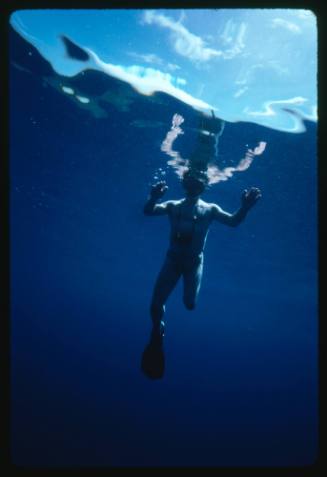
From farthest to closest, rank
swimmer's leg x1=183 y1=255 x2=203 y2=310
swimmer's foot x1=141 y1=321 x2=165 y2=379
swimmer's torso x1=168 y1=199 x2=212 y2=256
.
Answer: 1. swimmer's leg x1=183 y1=255 x2=203 y2=310
2. swimmer's torso x1=168 y1=199 x2=212 y2=256
3. swimmer's foot x1=141 y1=321 x2=165 y2=379

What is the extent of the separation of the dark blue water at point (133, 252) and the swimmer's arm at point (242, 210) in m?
3.43

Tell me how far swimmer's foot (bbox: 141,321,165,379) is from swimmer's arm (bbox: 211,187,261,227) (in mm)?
2795

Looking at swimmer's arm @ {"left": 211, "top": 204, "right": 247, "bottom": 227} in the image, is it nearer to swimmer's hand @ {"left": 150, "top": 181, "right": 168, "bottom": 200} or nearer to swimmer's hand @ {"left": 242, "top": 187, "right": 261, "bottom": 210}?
swimmer's hand @ {"left": 242, "top": 187, "right": 261, "bottom": 210}

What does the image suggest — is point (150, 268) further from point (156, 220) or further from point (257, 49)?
point (257, 49)

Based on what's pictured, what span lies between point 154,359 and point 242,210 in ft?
11.3

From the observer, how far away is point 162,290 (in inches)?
289

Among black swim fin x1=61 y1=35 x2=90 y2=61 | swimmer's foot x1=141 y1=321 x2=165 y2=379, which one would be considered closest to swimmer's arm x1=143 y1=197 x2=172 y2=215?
swimmer's foot x1=141 y1=321 x2=165 y2=379

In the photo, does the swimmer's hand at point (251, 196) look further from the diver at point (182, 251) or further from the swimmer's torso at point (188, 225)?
the swimmer's torso at point (188, 225)

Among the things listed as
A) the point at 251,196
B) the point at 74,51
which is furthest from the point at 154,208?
the point at 74,51

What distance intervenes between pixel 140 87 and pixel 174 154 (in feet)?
12.6

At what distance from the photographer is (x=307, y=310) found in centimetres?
4612

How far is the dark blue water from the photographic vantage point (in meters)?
13.0

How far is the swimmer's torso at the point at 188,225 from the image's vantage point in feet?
24.6

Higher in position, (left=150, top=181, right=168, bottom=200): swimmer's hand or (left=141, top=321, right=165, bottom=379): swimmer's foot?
(left=150, top=181, right=168, bottom=200): swimmer's hand
